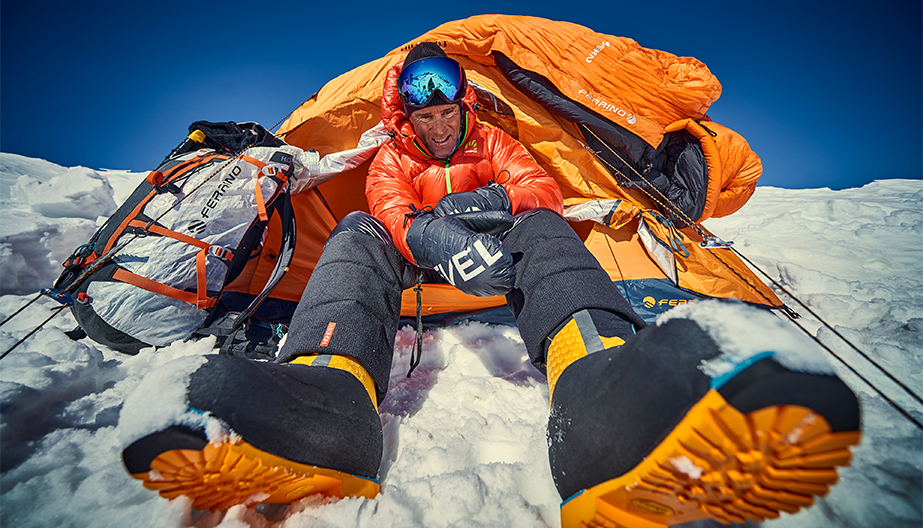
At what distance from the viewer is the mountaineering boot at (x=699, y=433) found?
0.35 meters

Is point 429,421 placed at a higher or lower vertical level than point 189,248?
lower

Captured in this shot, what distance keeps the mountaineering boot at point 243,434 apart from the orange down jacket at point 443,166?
2.86 feet

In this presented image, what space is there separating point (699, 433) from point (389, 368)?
2.29 feet

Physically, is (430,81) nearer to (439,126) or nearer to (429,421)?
(439,126)

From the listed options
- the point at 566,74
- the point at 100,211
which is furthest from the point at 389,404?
the point at 100,211

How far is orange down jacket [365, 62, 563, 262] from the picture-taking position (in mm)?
1427

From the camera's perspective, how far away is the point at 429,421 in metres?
0.96

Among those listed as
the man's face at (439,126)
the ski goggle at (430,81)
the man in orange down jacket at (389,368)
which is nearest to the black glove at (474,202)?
the man in orange down jacket at (389,368)

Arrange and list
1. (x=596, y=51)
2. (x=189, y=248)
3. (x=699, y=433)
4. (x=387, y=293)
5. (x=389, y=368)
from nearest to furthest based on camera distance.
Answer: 1. (x=699, y=433)
2. (x=389, y=368)
3. (x=387, y=293)
4. (x=189, y=248)
5. (x=596, y=51)

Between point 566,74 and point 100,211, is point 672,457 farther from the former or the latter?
point 100,211

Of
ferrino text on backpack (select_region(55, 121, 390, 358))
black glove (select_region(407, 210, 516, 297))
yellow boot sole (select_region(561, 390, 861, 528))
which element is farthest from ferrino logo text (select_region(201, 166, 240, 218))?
yellow boot sole (select_region(561, 390, 861, 528))

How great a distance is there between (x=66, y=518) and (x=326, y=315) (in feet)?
1.85

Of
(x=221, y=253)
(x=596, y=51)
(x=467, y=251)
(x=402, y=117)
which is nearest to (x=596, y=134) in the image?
(x=596, y=51)

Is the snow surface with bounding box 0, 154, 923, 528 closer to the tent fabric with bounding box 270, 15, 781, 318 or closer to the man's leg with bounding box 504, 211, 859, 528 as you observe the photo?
the man's leg with bounding box 504, 211, 859, 528
